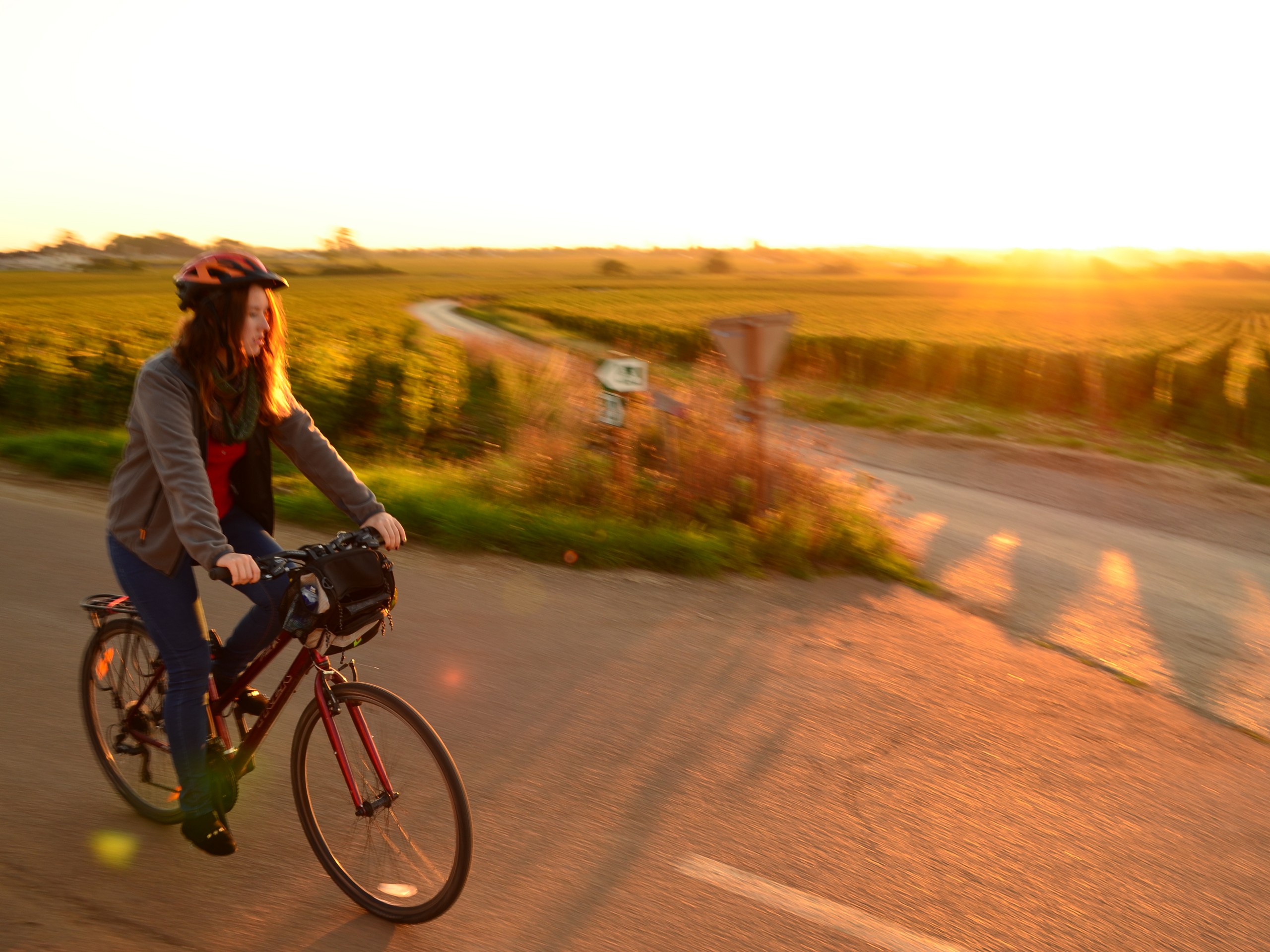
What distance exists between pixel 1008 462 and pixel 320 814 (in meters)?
15.0

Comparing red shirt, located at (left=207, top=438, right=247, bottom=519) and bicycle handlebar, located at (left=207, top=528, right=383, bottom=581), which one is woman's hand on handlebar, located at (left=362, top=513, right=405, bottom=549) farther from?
red shirt, located at (left=207, top=438, right=247, bottom=519)

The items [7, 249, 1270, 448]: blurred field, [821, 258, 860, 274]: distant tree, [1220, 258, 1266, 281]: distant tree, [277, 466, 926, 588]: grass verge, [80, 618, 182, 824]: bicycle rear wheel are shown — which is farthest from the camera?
[1220, 258, 1266, 281]: distant tree

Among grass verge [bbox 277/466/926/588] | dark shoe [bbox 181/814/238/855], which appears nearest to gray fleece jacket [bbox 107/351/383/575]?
dark shoe [bbox 181/814/238/855]

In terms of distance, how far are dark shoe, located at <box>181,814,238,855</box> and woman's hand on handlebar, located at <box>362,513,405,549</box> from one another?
102cm

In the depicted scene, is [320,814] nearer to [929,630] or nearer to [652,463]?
[929,630]

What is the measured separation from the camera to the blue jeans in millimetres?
2984

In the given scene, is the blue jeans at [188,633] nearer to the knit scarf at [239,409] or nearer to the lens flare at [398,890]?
the knit scarf at [239,409]

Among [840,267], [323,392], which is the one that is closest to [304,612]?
[323,392]

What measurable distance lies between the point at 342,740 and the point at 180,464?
952 millimetres

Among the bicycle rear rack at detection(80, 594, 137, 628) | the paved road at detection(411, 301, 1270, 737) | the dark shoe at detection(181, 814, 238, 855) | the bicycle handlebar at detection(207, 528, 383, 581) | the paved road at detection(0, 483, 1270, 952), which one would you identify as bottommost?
the paved road at detection(411, 301, 1270, 737)

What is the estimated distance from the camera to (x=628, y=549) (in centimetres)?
715

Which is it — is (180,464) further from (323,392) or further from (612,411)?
(323,392)

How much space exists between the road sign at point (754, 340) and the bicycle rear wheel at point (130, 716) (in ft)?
17.5

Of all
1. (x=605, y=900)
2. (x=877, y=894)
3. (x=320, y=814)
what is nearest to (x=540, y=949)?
(x=605, y=900)
